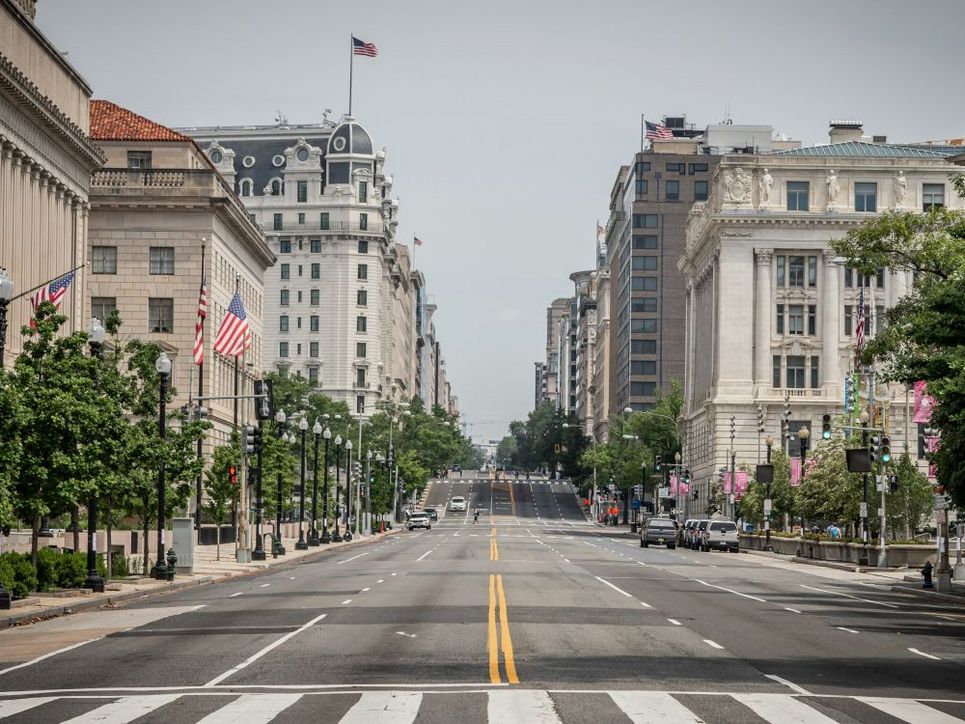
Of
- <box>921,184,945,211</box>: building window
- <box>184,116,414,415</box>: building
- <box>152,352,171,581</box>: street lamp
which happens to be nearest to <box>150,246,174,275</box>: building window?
<box>152,352,171,581</box>: street lamp

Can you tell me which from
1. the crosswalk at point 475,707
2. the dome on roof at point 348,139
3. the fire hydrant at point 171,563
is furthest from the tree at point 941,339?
the dome on roof at point 348,139

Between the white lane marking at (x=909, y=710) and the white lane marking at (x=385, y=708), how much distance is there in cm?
541

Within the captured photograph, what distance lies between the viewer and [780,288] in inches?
4904

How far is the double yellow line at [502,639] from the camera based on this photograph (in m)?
20.9

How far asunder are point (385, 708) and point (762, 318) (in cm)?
10902

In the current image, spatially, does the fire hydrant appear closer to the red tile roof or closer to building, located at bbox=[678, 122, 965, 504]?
the red tile roof

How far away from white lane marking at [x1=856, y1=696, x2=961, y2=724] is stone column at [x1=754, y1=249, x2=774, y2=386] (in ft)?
346

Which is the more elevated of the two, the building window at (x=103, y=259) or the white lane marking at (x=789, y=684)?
the building window at (x=103, y=259)

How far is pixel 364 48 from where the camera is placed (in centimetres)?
15300

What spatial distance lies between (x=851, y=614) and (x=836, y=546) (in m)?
37.2

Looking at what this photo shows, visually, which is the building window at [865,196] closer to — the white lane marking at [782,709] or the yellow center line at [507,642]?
the yellow center line at [507,642]

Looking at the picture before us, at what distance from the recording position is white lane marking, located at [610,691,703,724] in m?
16.8

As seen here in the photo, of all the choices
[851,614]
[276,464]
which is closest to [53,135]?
[276,464]

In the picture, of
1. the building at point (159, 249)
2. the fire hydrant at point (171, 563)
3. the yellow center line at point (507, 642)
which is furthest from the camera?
the building at point (159, 249)
